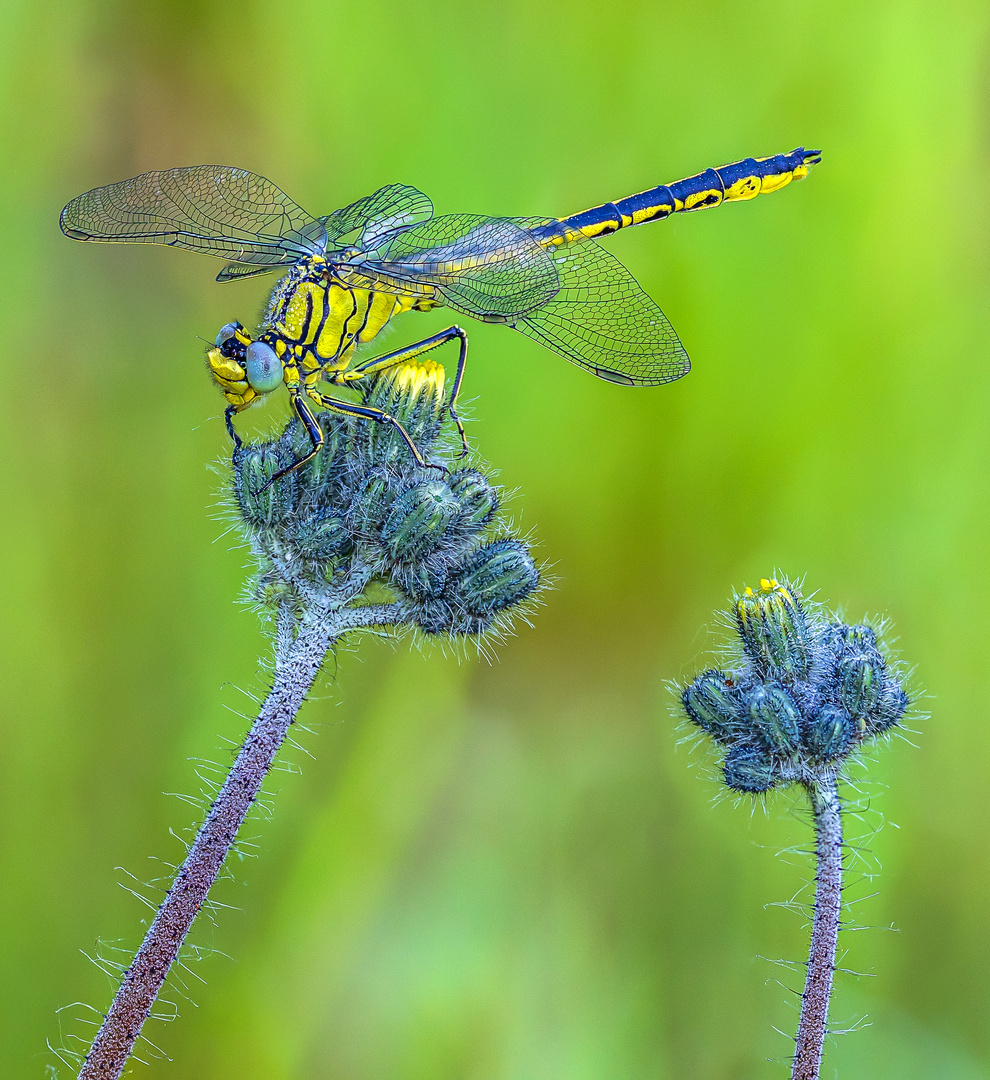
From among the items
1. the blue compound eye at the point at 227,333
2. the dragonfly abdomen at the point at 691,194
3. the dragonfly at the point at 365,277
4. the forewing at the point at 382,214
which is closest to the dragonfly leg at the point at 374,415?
the dragonfly at the point at 365,277

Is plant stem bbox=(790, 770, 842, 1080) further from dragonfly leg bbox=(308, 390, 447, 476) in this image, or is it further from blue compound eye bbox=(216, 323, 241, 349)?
blue compound eye bbox=(216, 323, 241, 349)

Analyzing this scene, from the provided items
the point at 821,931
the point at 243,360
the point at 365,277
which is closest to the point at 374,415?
the point at 243,360

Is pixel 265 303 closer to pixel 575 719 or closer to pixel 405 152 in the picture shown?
pixel 405 152

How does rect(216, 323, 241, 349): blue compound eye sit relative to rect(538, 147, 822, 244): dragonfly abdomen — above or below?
below

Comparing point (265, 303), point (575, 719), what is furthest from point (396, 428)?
point (575, 719)

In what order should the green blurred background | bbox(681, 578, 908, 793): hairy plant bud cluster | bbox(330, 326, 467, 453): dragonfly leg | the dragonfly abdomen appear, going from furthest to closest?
1. the dragonfly abdomen
2. the green blurred background
3. bbox(330, 326, 467, 453): dragonfly leg
4. bbox(681, 578, 908, 793): hairy plant bud cluster

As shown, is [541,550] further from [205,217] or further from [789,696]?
[205,217]

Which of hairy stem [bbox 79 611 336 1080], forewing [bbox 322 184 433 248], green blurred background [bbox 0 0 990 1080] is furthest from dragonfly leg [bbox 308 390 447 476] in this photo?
forewing [bbox 322 184 433 248]
